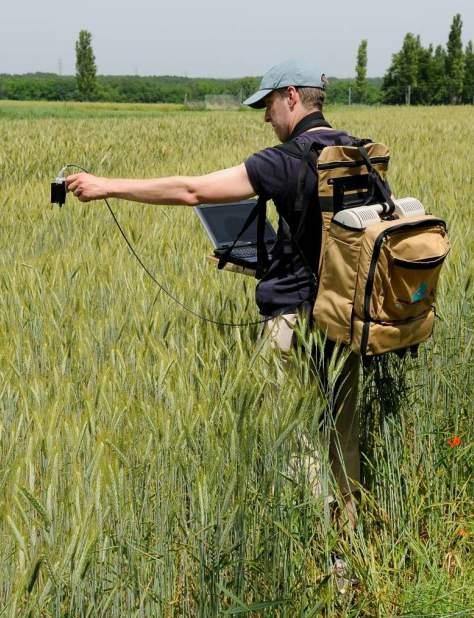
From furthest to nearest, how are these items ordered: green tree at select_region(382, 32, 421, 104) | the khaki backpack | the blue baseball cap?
green tree at select_region(382, 32, 421, 104)
the blue baseball cap
the khaki backpack

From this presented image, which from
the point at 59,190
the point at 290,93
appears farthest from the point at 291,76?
the point at 59,190

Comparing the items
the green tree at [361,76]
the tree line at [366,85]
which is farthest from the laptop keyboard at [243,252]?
the green tree at [361,76]

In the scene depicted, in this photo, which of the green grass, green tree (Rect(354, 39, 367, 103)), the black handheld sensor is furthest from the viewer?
green tree (Rect(354, 39, 367, 103))

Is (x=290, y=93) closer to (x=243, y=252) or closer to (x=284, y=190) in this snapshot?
(x=284, y=190)

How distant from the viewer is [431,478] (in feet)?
8.09

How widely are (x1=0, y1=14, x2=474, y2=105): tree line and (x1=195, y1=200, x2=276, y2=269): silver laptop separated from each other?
151 feet

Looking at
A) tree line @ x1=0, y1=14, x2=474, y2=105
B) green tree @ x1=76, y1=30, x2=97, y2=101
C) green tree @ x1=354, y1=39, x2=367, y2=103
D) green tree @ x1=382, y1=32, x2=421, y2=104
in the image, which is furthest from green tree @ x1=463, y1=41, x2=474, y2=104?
green tree @ x1=76, y1=30, x2=97, y2=101

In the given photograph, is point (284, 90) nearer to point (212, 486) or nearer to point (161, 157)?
point (212, 486)

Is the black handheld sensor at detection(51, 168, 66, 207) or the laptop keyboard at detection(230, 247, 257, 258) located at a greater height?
the black handheld sensor at detection(51, 168, 66, 207)

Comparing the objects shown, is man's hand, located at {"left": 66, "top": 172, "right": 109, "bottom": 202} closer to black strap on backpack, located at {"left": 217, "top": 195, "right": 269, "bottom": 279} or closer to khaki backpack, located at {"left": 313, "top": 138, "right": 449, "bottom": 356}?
black strap on backpack, located at {"left": 217, "top": 195, "right": 269, "bottom": 279}

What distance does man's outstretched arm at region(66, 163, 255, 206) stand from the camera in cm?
228

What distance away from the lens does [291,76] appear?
91.3 inches

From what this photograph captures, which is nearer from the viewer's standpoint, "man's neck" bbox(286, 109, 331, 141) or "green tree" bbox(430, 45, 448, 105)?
"man's neck" bbox(286, 109, 331, 141)

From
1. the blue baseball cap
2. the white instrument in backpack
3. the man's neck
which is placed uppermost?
the blue baseball cap
